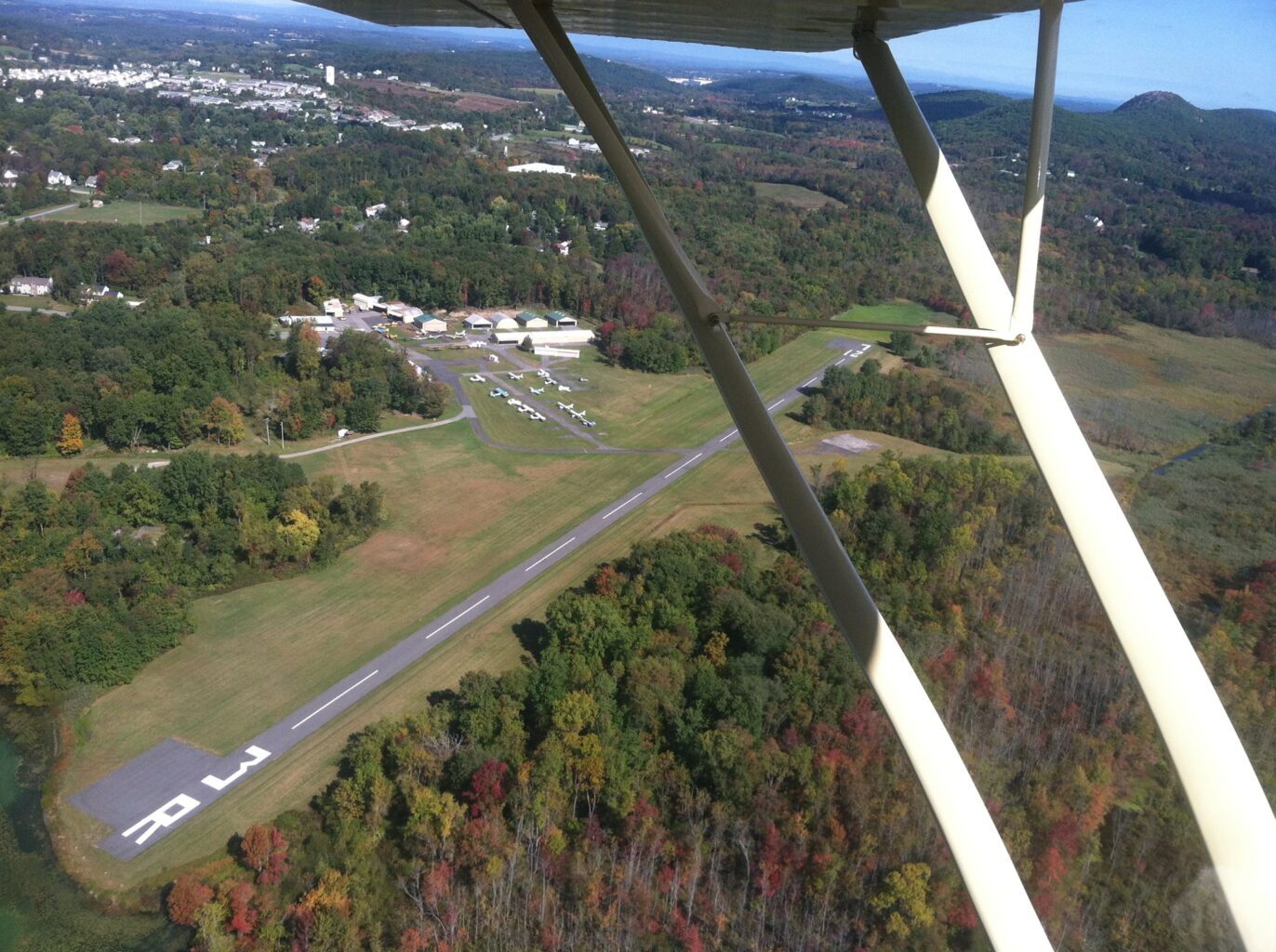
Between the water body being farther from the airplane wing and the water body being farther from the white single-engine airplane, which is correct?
the white single-engine airplane

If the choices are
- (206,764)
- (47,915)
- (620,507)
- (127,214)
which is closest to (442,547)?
(620,507)

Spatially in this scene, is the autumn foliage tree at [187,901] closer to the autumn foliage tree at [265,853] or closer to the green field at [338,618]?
the autumn foliage tree at [265,853]

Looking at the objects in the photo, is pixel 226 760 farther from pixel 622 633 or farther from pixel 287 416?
pixel 287 416

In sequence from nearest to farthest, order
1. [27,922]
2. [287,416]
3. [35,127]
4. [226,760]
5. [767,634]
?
[27,922] → [226,760] → [767,634] → [287,416] → [35,127]

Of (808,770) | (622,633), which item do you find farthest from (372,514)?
(808,770)

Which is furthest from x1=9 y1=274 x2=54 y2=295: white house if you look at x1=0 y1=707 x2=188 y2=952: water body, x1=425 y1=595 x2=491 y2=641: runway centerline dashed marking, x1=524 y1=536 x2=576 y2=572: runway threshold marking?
x1=0 y1=707 x2=188 y2=952: water body

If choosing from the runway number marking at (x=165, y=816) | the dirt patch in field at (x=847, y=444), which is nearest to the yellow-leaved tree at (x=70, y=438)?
the runway number marking at (x=165, y=816)
